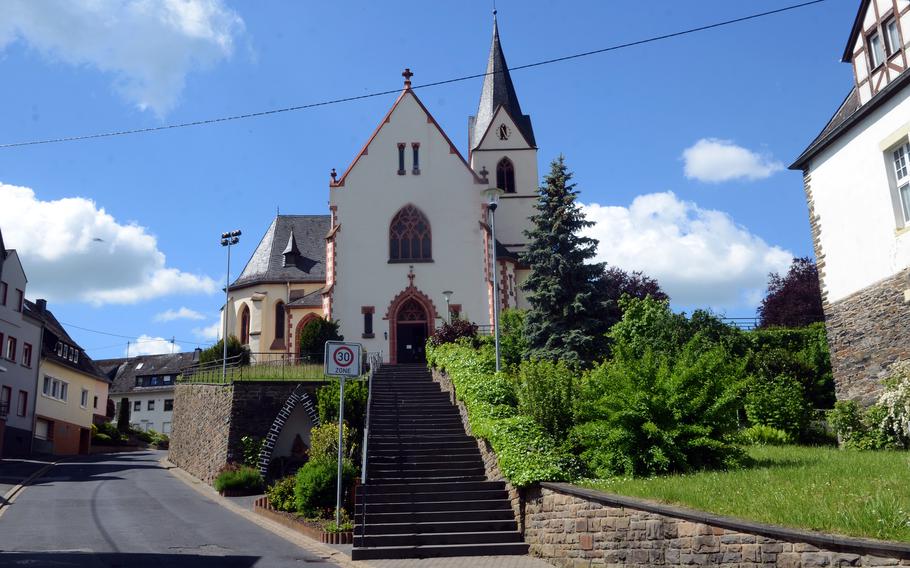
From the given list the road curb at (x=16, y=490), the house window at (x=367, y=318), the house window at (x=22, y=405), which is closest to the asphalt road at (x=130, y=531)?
the road curb at (x=16, y=490)

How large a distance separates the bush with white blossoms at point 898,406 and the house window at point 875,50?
7.41 m

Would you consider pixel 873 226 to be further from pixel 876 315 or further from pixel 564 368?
pixel 564 368

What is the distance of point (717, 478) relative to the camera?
1266 cm

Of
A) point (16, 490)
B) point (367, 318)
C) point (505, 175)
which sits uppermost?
point (505, 175)

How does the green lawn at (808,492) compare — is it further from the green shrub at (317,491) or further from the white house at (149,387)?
the white house at (149,387)

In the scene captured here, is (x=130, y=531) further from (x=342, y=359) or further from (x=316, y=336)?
(x=316, y=336)

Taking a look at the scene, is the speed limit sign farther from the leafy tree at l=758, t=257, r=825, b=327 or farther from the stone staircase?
the leafy tree at l=758, t=257, r=825, b=327

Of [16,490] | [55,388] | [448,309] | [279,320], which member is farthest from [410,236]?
[55,388]

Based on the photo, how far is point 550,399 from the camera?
17234 mm

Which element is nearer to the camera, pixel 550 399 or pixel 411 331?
pixel 550 399

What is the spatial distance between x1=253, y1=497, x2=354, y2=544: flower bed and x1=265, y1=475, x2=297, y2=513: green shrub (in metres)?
0.17

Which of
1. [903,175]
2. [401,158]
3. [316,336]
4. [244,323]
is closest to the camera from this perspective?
[903,175]

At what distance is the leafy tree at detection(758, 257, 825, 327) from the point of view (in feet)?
132

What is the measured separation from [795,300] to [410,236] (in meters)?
19.8
